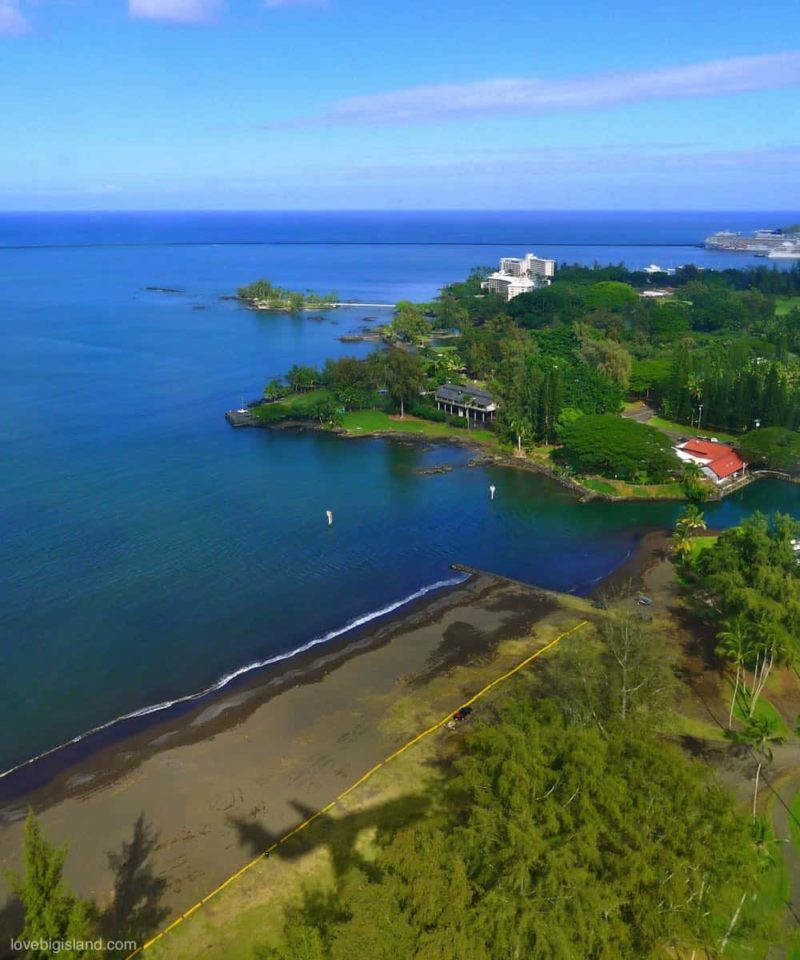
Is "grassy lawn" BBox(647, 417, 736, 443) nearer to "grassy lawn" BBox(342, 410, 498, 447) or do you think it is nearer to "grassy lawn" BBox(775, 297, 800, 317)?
"grassy lawn" BBox(342, 410, 498, 447)

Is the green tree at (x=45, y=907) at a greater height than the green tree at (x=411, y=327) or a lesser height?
lesser

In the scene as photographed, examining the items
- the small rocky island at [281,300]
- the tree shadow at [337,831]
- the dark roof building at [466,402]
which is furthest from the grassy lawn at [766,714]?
the small rocky island at [281,300]

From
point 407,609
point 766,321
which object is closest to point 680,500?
point 407,609

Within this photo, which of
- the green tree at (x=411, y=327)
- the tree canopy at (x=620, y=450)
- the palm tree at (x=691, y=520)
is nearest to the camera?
the palm tree at (x=691, y=520)

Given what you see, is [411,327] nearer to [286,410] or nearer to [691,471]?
[286,410]

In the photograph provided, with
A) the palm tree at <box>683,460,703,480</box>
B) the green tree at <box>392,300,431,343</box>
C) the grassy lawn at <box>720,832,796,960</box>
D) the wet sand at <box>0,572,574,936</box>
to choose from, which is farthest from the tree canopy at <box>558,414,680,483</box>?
the green tree at <box>392,300,431,343</box>

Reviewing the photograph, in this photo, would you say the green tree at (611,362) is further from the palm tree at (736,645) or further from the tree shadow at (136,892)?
the tree shadow at (136,892)

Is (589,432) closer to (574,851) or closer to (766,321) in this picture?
(574,851)
